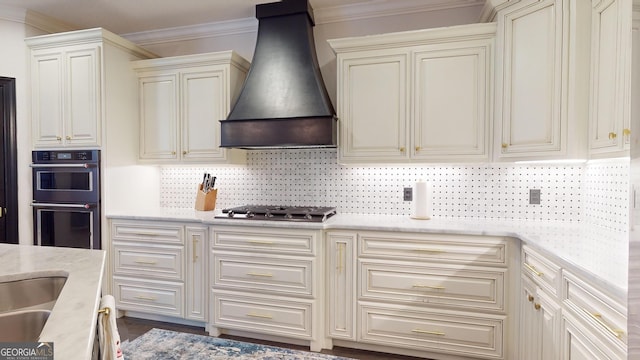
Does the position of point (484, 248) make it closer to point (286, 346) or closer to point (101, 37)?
point (286, 346)

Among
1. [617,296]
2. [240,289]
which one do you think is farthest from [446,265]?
[240,289]

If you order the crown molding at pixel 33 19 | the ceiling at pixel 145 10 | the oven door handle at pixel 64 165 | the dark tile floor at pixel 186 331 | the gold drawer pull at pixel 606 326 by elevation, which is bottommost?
the dark tile floor at pixel 186 331

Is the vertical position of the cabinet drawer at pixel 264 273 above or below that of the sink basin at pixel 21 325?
below

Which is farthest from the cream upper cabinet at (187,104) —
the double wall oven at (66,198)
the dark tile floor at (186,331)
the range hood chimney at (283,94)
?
the dark tile floor at (186,331)

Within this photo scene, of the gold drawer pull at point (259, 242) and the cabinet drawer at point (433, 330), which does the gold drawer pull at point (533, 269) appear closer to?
the cabinet drawer at point (433, 330)

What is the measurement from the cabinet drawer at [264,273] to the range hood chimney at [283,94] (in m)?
0.86

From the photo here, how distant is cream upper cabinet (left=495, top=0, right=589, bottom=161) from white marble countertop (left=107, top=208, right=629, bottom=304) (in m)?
0.49

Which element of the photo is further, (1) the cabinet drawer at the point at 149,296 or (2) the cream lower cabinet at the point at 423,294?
(1) the cabinet drawer at the point at 149,296

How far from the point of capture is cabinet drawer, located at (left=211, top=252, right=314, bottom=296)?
97.4 inches

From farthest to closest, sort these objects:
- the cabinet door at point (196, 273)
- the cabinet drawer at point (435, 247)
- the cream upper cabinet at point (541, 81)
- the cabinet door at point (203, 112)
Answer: the cabinet door at point (203, 112), the cabinet door at point (196, 273), the cabinet drawer at point (435, 247), the cream upper cabinet at point (541, 81)

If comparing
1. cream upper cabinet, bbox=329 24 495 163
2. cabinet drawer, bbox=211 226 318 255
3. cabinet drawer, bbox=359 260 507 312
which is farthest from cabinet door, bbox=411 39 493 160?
cabinet drawer, bbox=211 226 318 255

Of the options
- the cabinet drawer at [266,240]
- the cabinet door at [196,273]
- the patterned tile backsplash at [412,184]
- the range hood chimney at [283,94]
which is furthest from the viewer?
the cabinet door at [196,273]

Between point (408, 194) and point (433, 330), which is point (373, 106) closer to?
point (408, 194)

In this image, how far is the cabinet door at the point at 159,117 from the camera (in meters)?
3.11
